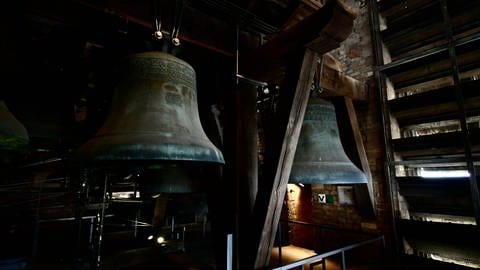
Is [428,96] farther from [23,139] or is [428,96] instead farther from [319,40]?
[23,139]

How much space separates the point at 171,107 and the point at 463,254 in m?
3.71

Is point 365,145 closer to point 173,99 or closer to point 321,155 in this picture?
point 321,155

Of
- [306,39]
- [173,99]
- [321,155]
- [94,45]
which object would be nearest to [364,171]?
[321,155]

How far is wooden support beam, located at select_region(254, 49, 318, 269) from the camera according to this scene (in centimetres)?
162

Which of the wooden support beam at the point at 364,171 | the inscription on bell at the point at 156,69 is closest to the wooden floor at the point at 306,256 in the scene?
the wooden support beam at the point at 364,171

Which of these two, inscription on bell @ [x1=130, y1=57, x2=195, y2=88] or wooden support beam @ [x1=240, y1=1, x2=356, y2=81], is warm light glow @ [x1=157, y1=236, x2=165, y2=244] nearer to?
wooden support beam @ [x1=240, y1=1, x2=356, y2=81]

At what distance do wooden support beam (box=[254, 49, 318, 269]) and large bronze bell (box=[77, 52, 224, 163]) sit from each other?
50cm

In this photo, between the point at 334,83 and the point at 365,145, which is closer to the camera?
the point at 334,83

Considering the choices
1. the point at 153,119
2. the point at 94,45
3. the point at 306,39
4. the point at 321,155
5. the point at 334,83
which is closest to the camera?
the point at 153,119

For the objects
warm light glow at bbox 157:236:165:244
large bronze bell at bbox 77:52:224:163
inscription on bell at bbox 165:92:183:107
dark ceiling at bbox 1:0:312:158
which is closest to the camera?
large bronze bell at bbox 77:52:224:163

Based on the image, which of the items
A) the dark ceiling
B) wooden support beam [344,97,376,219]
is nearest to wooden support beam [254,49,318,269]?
the dark ceiling

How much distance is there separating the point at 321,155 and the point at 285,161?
19.0 inches

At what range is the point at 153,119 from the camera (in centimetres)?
121

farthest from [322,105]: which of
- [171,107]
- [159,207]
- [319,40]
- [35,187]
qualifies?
[35,187]
